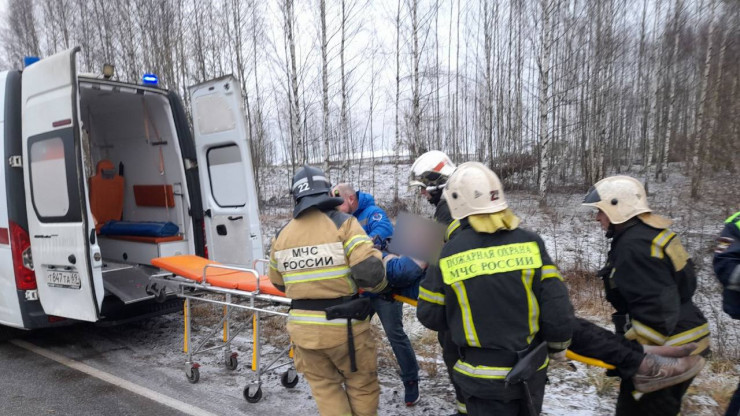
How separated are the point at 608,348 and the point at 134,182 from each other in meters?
6.38

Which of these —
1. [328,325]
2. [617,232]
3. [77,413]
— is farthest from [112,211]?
[617,232]

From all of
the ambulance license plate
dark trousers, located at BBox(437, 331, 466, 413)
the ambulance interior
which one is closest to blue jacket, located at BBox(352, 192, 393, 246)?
dark trousers, located at BBox(437, 331, 466, 413)

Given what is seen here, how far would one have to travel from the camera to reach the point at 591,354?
2279 mm

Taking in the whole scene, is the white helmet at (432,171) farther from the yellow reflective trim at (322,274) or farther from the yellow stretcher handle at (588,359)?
the yellow stretcher handle at (588,359)

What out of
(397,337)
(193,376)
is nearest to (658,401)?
(397,337)

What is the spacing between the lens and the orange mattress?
3643mm

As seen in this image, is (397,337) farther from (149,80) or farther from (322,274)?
(149,80)

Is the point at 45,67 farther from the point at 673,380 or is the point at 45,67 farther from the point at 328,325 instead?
the point at 673,380

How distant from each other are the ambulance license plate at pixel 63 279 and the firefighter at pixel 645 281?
166 inches

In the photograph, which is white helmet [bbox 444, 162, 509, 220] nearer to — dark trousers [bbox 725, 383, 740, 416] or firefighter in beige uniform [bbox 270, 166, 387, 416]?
firefighter in beige uniform [bbox 270, 166, 387, 416]

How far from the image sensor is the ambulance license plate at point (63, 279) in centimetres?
408

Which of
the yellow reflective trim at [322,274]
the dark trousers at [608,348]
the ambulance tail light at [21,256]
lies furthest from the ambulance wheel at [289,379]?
the ambulance tail light at [21,256]

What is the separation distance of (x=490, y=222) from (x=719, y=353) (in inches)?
145

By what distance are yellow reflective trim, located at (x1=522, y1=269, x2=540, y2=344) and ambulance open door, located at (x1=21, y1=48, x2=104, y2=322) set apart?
3728 millimetres
